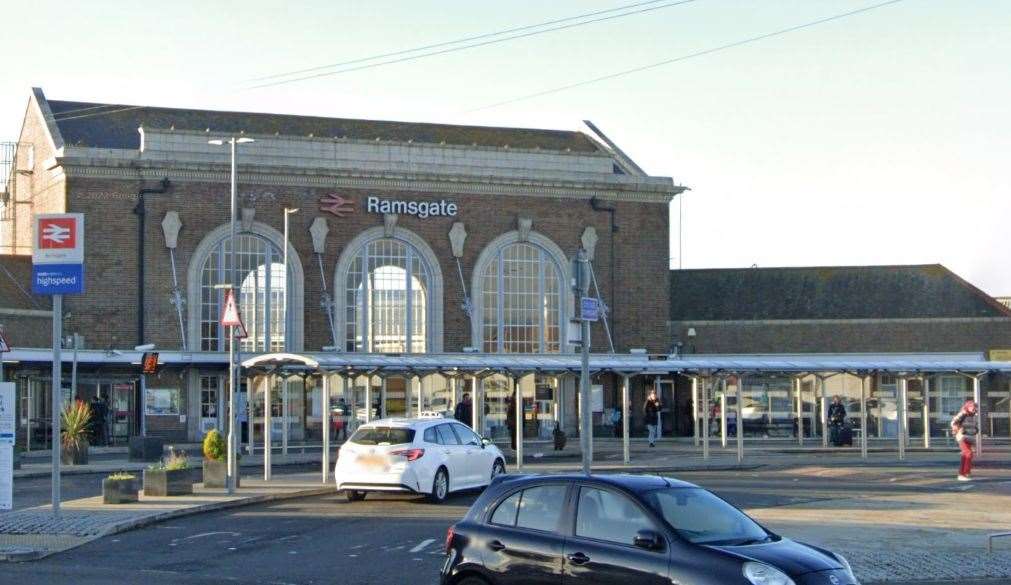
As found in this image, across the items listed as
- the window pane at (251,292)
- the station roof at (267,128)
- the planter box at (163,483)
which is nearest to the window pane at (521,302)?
the station roof at (267,128)

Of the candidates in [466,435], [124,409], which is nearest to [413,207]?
[124,409]

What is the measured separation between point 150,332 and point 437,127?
16.0 m

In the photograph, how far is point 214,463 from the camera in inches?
1051

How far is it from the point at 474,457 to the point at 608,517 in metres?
14.6

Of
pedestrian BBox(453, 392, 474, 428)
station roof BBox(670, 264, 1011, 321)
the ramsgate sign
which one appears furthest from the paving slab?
station roof BBox(670, 264, 1011, 321)

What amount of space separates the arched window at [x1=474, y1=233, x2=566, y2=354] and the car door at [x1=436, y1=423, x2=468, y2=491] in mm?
26980

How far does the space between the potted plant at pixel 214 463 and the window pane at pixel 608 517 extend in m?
16.3

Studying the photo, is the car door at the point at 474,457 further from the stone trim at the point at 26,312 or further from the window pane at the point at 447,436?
the stone trim at the point at 26,312

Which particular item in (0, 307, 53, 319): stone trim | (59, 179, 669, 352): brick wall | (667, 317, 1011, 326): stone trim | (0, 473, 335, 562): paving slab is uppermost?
(59, 179, 669, 352): brick wall

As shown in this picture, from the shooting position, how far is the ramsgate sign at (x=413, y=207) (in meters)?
51.0

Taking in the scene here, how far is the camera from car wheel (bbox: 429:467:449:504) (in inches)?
960

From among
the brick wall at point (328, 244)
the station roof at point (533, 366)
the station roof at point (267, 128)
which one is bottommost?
the station roof at point (533, 366)

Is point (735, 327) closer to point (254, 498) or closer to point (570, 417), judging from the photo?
point (570, 417)

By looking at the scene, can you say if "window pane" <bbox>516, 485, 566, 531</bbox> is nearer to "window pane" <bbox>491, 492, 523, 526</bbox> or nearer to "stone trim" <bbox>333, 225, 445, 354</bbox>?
"window pane" <bbox>491, 492, 523, 526</bbox>
